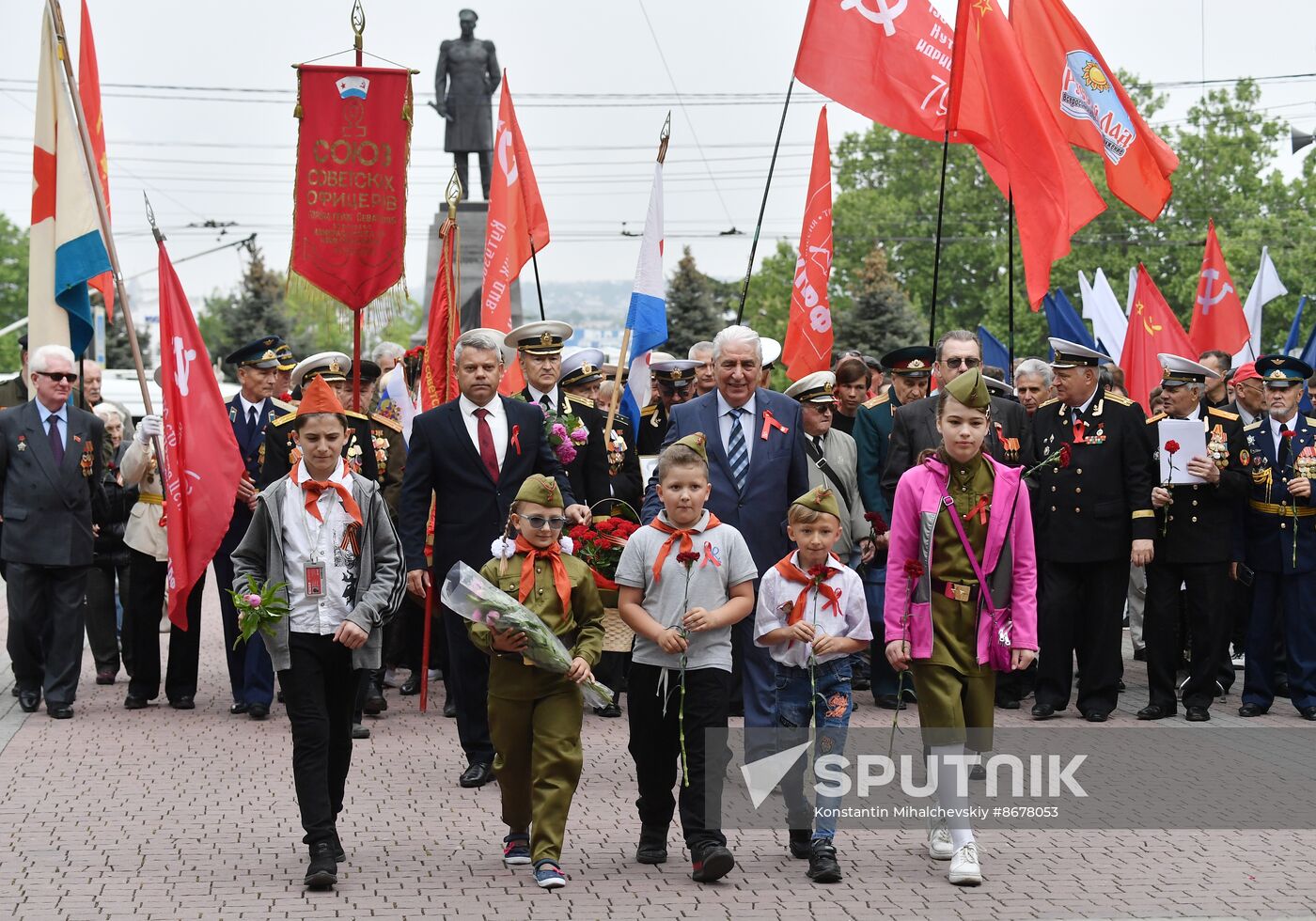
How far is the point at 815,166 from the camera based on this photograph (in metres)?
13.7

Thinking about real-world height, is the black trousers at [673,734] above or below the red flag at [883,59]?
below

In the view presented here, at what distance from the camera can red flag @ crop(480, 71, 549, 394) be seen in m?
13.1

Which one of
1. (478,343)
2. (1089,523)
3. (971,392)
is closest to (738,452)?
(478,343)

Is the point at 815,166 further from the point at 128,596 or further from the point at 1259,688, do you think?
the point at 128,596

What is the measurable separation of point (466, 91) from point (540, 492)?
20948 mm

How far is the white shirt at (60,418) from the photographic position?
11.0 m

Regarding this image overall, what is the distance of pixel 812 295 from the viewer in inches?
514

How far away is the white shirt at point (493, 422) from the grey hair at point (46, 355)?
343 cm

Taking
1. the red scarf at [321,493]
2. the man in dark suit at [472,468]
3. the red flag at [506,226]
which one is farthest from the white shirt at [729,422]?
the red flag at [506,226]

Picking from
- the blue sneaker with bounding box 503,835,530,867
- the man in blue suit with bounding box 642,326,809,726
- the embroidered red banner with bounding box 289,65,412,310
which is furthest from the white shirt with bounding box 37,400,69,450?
the blue sneaker with bounding box 503,835,530,867

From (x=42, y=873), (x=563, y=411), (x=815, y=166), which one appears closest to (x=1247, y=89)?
(x=815, y=166)

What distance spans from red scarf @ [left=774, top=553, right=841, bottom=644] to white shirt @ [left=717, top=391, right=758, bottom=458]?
3.53ft

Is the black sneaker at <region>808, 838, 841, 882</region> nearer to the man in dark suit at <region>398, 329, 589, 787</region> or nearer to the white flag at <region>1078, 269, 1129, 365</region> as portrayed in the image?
the man in dark suit at <region>398, 329, 589, 787</region>

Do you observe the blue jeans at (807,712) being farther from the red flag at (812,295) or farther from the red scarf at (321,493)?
the red flag at (812,295)
